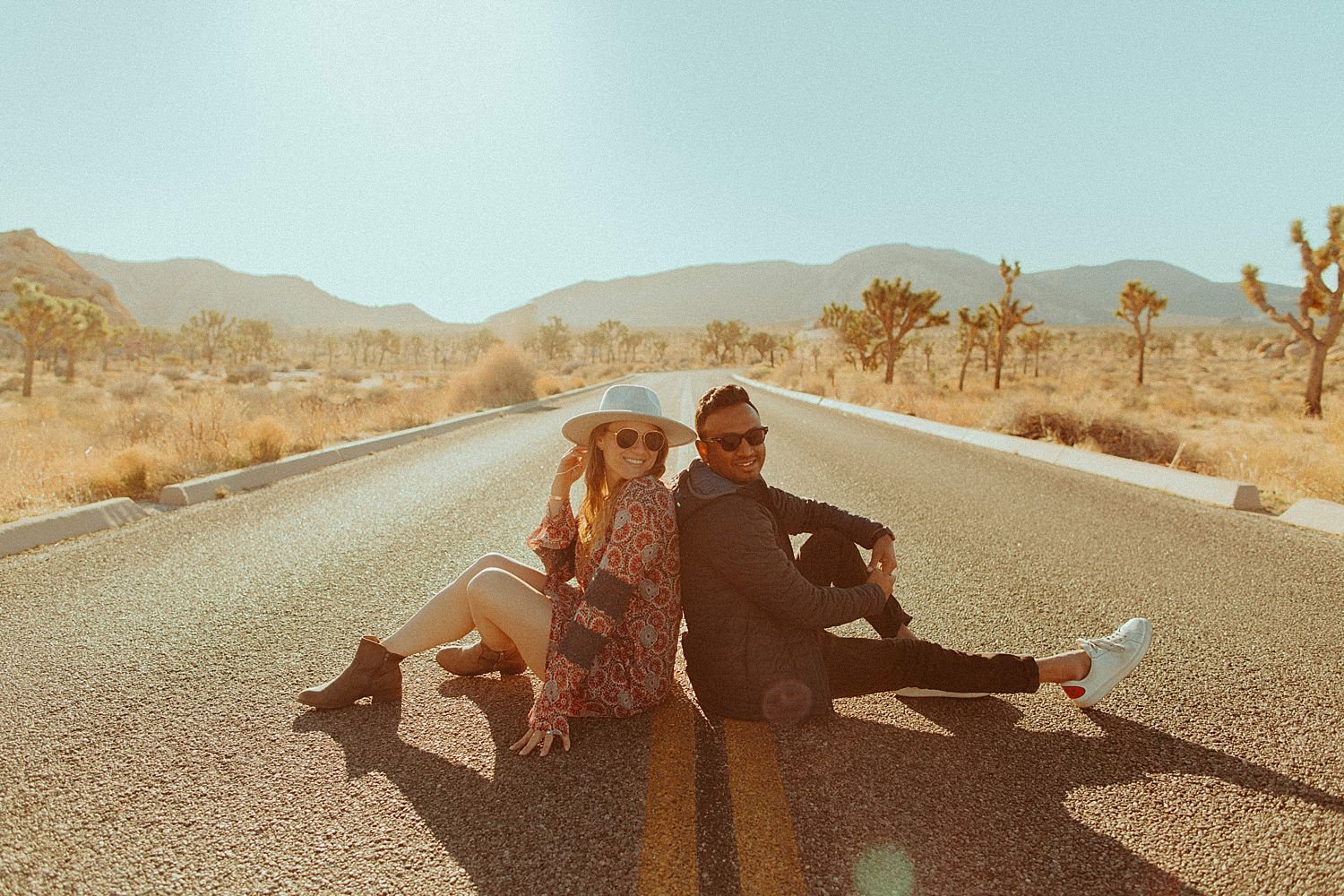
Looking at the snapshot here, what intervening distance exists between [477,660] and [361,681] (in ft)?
1.71

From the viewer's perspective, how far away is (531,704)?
318cm

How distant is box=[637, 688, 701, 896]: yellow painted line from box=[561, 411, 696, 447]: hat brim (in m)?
1.16

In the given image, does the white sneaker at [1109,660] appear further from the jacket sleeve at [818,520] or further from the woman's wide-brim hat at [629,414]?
the woman's wide-brim hat at [629,414]

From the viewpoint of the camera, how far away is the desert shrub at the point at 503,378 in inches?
982

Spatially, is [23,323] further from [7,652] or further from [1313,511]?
[1313,511]

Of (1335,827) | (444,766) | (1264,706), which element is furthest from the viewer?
(1264,706)

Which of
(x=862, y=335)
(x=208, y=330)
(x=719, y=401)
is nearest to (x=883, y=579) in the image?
(x=719, y=401)

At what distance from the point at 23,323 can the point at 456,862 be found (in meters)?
40.1

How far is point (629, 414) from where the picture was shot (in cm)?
286

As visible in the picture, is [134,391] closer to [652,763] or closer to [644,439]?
[644,439]

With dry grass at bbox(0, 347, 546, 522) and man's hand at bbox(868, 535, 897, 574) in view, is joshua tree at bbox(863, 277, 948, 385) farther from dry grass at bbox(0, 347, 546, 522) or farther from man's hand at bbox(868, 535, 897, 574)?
man's hand at bbox(868, 535, 897, 574)

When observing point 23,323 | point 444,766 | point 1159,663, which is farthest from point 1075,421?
point 23,323

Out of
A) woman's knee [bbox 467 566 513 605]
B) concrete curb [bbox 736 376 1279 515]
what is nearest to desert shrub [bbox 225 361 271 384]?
concrete curb [bbox 736 376 1279 515]

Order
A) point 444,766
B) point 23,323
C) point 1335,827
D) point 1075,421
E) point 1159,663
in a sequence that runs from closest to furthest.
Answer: point 1335,827 → point 444,766 → point 1159,663 → point 1075,421 → point 23,323
